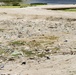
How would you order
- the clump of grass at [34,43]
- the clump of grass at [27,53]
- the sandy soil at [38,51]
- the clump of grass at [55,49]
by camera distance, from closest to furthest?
the sandy soil at [38,51], the clump of grass at [27,53], the clump of grass at [55,49], the clump of grass at [34,43]

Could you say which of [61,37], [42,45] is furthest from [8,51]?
[61,37]

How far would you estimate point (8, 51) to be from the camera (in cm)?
1759

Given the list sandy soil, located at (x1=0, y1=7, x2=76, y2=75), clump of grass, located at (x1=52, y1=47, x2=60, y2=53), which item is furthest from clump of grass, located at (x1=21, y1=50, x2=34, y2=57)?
clump of grass, located at (x1=52, y1=47, x2=60, y2=53)

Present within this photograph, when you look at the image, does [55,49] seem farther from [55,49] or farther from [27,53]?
[27,53]

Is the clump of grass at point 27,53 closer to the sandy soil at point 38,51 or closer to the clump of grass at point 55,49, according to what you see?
the sandy soil at point 38,51

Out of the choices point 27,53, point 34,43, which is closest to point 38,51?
point 27,53

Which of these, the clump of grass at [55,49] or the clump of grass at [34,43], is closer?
the clump of grass at [55,49]

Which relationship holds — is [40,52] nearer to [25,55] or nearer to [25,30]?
[25,55]

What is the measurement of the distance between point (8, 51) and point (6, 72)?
410 centimetres

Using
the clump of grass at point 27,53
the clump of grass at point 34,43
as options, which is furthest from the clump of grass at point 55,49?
the clump of grass at point 34,43

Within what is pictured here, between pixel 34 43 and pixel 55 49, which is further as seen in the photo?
pixel 34 43

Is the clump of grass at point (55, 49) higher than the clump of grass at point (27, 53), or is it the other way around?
the clump of grass at point (27, 53)

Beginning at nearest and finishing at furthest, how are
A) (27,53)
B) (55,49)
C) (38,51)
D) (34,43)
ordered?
(27,53) → (38,51) → (55,49) → (34,43)

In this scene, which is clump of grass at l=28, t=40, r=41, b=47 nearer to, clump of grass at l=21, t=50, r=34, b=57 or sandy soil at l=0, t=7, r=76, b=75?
sandy soil at l=0, t=7, r=76, b=75
